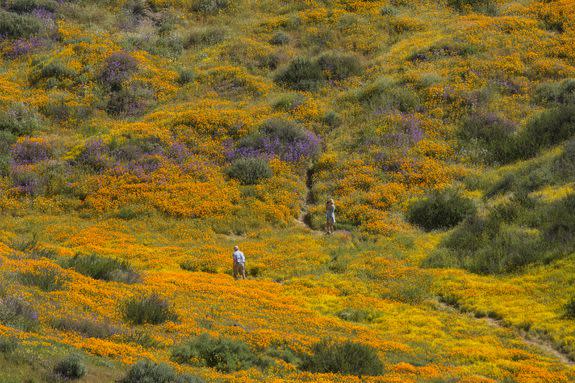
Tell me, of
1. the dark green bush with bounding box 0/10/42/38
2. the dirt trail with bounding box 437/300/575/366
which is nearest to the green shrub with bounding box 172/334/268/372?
the dirt trail with bounding box 437/300/575/366

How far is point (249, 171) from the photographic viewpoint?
117 ft

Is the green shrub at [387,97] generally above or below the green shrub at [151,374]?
below

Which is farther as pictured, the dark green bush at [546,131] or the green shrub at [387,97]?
the green shrub at [387,97]

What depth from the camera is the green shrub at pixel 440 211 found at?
31.5 metres

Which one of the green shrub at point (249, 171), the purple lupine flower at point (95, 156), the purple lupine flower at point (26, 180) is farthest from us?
the purple lupine flower at point (95, 156)

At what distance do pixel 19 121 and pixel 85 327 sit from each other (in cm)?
2858

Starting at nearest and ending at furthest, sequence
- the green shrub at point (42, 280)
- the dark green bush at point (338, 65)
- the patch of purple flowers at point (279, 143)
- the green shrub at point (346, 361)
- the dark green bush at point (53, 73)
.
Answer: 1. the green shrub at point (346, 361)
2. the green shrub at point (42, 280)
3. the patch of purple flowers at point (279, 143)
4. the dark green bush at point (53, 73)
5. the dark green bush at point (338, 65)

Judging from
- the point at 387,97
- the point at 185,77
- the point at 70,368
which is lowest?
the point at 185,77

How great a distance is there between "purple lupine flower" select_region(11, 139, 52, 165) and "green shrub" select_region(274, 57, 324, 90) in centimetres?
1584

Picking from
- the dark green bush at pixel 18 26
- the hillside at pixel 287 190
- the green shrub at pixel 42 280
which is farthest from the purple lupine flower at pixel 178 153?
the dark green bush at pixel 18 26

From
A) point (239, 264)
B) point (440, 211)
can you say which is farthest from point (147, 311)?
point (440, 211)

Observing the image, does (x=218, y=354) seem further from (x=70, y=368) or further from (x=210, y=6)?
(x=210, y=6)

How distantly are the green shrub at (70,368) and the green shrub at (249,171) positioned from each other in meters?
24.6

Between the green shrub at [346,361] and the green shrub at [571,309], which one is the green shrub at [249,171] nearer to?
the green shrub at [571,309]
